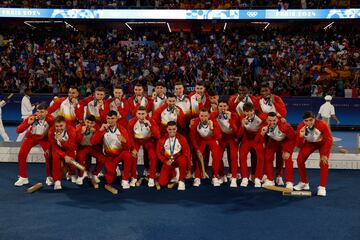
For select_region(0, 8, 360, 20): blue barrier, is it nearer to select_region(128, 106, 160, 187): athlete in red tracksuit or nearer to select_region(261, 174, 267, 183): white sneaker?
select_region(261, 174, 267, 183): white sneaker

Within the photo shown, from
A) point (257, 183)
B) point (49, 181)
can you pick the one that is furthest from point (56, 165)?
point (257, 183)

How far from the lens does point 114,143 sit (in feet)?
24.6

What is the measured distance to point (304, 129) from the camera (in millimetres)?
7070

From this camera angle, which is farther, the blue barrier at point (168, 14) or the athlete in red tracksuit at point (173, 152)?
the blue barrier at point (168, 14)

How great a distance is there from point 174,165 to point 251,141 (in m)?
1.51

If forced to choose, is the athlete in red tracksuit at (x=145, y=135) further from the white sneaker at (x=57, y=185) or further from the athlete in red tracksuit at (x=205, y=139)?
the white sneaker at (x=57, y=185)

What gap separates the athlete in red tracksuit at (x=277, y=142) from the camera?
7.27 meters

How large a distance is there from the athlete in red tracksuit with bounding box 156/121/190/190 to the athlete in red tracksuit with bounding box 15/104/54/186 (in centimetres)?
209

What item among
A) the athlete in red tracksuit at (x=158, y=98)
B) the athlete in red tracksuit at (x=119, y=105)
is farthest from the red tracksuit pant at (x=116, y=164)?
the athlete in red tracksuit at (x=158, y=98)

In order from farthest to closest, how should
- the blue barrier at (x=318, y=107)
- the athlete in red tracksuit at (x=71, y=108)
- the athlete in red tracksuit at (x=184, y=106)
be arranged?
the blue barrier at (x=318, y=107), the athlete in red tracksuit at (x=71, y=108), the athlete in red tracksuit at (x=184, y=106)

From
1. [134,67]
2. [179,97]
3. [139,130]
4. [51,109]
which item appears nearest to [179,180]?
[139,130]

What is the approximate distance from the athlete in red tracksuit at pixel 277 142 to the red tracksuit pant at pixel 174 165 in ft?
4.97

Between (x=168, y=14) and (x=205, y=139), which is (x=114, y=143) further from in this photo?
(x=168, y=14)

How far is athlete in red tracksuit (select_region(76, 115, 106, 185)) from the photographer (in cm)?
760
